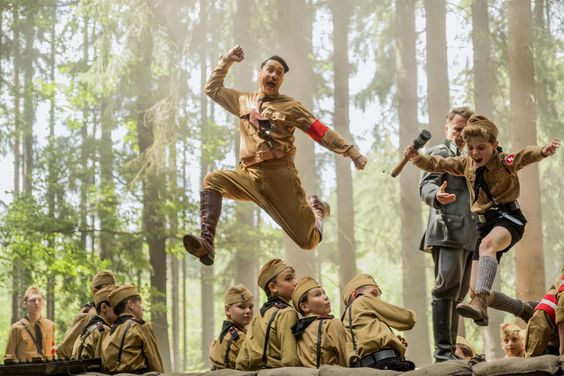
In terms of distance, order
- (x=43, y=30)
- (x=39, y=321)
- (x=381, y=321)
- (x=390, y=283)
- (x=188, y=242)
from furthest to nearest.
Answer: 1. (x=390, y=283)
2. (x=43, y=30)
3. (x=39, y=321)
4. (x=188, y=242)
5. (x=381, y=321)

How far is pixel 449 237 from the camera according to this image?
661 centimetres

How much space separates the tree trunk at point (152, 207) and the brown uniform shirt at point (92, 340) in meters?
9.88

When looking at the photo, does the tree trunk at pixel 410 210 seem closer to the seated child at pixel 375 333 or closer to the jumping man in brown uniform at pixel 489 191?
the seated child at pixel 375 333

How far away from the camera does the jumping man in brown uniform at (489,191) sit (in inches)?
226

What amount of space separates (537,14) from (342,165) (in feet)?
16.2

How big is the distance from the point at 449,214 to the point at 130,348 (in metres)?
2.68

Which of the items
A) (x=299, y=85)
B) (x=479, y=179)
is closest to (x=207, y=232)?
(x=479, y=179)

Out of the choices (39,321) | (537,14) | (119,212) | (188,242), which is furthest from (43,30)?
(188,242)

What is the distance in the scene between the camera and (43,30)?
A: 23.7 m

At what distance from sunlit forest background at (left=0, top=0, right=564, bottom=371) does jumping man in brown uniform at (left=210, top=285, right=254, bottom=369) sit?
755 cm

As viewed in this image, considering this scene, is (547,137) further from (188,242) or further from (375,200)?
(188,242)

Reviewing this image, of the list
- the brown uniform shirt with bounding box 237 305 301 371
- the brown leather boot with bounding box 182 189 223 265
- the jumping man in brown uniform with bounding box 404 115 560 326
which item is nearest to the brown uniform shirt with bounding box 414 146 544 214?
the jumping man in brown uniform with bounding box 404 115 560 326

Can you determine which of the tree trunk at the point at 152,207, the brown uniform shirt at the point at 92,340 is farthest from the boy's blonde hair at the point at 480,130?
the tree trunk at the point at 152,207

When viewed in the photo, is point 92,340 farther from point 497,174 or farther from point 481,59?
point 481,59
